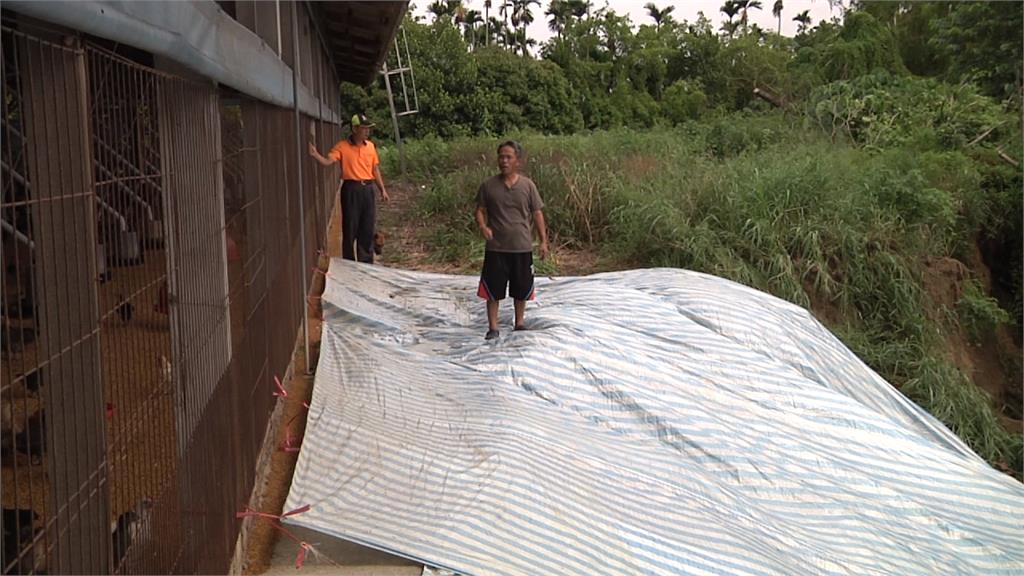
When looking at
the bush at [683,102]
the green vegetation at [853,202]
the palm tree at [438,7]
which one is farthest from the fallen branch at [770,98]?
the palm tree at [438,7]

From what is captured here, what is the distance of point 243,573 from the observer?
3559 millimetres

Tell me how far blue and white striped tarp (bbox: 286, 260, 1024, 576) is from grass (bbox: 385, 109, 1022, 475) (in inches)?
115

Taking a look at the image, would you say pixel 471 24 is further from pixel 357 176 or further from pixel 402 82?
pixel 357 176

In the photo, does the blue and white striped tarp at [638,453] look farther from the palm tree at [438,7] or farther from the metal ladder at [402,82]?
the palm tree at [438,7]

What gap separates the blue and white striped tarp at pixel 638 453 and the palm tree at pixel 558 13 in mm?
54164

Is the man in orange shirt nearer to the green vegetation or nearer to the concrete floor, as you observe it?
the green vegetation

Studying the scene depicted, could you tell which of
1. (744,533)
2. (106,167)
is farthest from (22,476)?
(744,533)

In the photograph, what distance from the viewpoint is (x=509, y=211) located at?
6973 millimetres

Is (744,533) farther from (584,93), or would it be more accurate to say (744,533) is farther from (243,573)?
(584,93)

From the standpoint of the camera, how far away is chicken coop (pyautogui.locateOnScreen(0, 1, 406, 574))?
1.47m

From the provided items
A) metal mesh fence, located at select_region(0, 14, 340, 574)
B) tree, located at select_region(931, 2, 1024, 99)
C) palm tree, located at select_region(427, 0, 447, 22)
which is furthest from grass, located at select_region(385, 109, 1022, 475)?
palm tree, located at select_region(427, 0, 447, 22)

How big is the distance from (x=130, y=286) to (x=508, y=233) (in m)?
4.95

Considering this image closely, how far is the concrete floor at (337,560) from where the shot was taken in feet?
11.6

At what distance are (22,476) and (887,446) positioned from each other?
443cm
